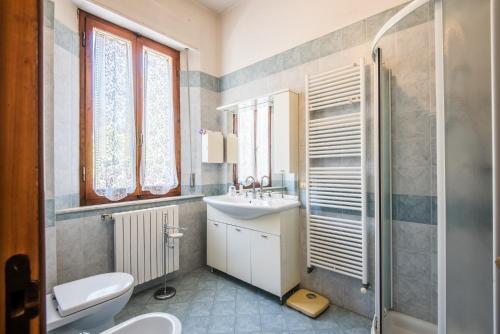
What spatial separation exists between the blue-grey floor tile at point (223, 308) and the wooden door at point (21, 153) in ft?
6.11

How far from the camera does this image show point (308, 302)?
2.03 meters

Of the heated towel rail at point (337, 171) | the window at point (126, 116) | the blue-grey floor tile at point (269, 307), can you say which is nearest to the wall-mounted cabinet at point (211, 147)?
Result: the window at point (126, 116)

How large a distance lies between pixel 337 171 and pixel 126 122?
2.00 metres

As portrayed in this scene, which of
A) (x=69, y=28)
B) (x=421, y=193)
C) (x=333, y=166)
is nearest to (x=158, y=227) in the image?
(x=333, y=166)

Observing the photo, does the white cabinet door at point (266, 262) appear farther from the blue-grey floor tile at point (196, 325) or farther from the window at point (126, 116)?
the window at point (126, 116)

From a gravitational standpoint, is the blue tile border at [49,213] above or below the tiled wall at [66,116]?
below

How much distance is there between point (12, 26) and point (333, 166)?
6.62 feet

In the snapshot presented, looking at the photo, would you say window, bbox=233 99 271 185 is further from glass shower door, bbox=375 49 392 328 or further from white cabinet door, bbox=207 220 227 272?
glass shower door, bbox=375 49 392 328

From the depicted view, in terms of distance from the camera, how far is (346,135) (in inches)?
76.2

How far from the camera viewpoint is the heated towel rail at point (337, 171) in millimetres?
1848

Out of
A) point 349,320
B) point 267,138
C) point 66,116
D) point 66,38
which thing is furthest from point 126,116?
point 349,320

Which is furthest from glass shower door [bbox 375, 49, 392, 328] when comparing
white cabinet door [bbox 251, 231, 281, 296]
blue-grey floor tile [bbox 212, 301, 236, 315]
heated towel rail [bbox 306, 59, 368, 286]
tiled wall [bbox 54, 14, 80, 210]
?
tiled wall [bbox 54, 14, 80, 210]

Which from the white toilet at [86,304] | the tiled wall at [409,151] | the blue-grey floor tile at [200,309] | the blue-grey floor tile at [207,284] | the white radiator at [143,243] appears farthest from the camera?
the blue-grey floor tile at [207,284]

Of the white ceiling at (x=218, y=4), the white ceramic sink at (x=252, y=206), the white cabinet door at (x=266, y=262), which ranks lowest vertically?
the white cabinet door at (x=266, y=262)
